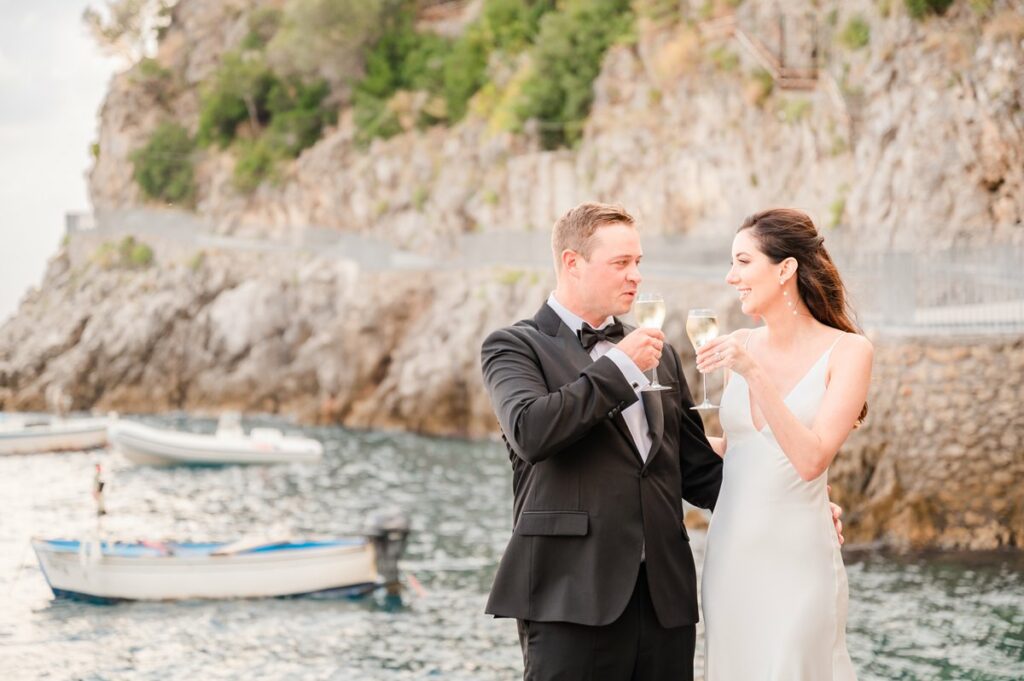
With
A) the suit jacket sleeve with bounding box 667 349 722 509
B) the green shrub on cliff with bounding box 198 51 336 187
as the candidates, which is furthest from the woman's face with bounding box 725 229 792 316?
the green shrub on cliff with bounding box 198 51 336 187

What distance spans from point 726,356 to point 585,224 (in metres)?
0.65

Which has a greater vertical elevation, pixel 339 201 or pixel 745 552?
pixel 339 201

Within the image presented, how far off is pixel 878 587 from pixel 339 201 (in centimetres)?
3888

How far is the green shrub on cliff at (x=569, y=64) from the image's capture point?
3959 cm

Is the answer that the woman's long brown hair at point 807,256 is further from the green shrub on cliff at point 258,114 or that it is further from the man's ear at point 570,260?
the green shrub on cliff at point 258,114

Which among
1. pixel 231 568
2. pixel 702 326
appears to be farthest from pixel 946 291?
pixel 702 326

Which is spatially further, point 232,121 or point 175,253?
point 232,121

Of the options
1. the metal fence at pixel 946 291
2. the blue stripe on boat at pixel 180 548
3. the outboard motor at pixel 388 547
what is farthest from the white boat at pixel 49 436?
the metal fence at pixel 946 291

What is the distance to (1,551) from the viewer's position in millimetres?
20125

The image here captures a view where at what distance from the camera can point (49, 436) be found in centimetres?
3312

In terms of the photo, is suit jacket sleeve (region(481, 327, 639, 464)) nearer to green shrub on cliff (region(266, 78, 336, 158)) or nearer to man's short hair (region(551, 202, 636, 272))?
man's short hair (region(551, 202, 636, 272))

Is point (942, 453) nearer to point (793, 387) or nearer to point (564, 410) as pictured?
point (793, 387)

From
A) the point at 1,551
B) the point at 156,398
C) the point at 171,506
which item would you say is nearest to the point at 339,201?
the point at 156,398

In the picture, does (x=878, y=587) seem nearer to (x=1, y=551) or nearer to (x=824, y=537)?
(x=824, y=537)
